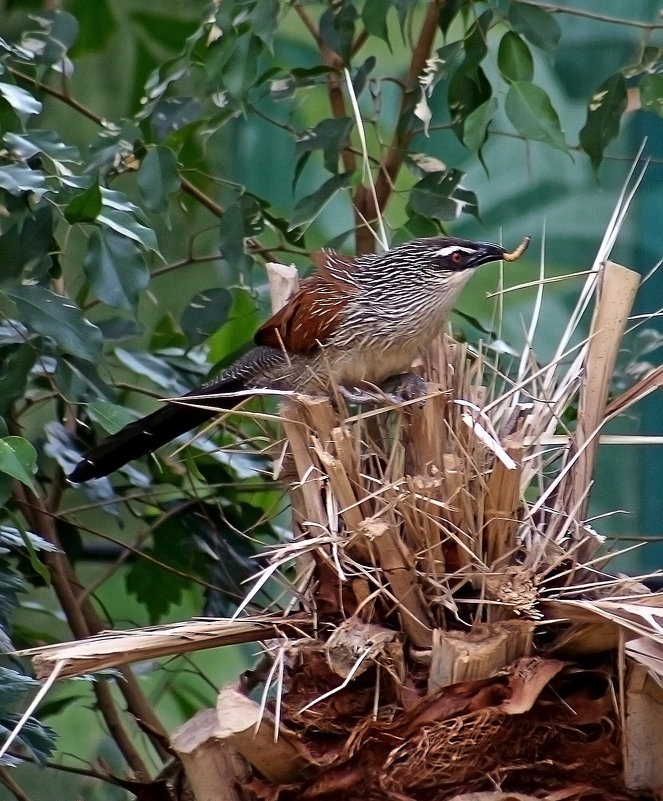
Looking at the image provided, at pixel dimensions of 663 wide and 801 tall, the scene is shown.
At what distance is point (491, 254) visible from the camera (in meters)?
1.42

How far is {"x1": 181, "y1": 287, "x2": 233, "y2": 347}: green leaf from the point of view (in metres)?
1.76

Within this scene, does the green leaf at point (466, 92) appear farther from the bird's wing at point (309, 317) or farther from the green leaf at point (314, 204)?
the bird's wing at point (309, 317)

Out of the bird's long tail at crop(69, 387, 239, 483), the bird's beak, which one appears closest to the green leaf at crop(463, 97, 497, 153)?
the bird's beak

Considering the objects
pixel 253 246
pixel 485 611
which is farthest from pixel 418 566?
pixel 253 246

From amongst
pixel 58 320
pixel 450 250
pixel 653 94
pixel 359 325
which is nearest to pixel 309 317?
pixel 359 325

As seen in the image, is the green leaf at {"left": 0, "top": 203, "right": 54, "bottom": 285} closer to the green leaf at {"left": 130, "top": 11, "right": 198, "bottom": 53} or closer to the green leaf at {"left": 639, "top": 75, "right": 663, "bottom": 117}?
the green leaf at {"left": 639, "top": 75, "right": 663, "bottom": 117}

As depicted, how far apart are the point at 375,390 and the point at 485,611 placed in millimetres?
360

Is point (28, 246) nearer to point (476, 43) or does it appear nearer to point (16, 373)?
point (16, 373)

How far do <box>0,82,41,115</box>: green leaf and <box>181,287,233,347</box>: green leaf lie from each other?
0.50 m

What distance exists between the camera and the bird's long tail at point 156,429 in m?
1.52

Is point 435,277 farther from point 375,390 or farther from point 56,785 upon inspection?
point 56,785

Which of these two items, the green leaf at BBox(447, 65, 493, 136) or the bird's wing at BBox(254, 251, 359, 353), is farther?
the green leaf at BBox(447, 65, 493, 136)

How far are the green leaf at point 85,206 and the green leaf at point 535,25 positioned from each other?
0.66m

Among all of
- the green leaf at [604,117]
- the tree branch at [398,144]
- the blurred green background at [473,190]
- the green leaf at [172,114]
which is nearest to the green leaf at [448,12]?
the tree branch at [398,144]
